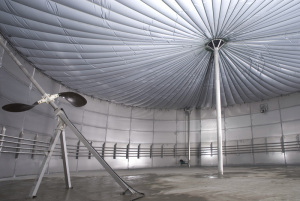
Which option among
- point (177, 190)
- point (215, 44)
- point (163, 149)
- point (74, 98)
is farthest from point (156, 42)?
point (163, 149)

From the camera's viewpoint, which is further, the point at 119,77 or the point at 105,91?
the point at 105,91

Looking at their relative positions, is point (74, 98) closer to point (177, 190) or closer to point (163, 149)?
point (177, 190)

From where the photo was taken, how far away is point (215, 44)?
13.2m

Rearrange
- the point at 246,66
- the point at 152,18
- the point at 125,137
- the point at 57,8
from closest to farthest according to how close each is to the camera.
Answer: the point at 57,8 < the point at 152,18 < the point at 246,66 < the point at 125,137

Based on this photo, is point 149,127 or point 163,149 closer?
point 163,149

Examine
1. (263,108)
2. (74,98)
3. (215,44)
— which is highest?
(215,44)

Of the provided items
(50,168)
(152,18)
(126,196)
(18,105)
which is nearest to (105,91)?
(50,168)

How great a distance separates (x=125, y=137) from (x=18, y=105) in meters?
17.6

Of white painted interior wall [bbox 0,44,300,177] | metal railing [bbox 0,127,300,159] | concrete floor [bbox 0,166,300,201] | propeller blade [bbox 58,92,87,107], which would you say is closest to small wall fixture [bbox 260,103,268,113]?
white painted interior wall [bbox 0,44,300,177]

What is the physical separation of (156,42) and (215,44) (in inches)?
156

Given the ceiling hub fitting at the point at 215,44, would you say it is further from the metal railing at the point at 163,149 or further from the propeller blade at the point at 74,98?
the metal railing at the point at 163,149

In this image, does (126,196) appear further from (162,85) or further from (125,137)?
(125,137)

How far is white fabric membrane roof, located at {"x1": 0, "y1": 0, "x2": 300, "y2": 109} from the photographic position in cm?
948

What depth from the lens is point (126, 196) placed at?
5012 mm
